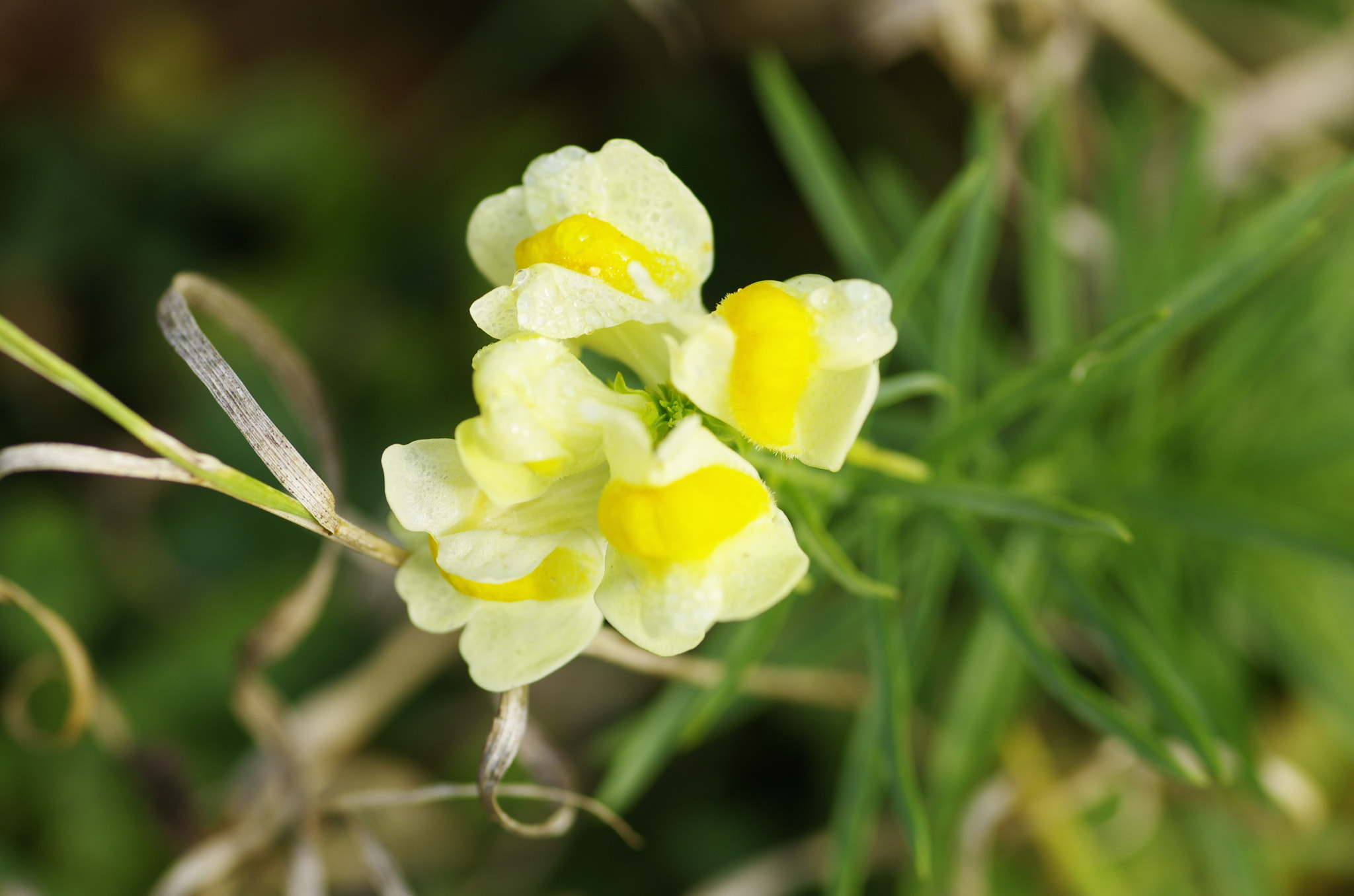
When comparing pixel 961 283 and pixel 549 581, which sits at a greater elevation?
pixel 549 581

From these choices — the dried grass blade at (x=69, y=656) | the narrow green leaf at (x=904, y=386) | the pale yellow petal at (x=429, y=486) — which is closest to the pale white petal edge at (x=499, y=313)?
the pale yellow petal at (x=429, y=486)

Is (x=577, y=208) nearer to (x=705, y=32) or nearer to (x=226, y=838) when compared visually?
(x=226, y=838)

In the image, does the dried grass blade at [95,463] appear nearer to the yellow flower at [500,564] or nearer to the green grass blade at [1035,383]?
the yellow flower at [500,564]

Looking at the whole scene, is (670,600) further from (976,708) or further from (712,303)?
(712,303)

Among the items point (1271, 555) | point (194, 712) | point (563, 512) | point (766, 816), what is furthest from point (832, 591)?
point (194, 712)

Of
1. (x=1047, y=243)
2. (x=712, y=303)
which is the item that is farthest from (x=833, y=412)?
(x=712, y=303)

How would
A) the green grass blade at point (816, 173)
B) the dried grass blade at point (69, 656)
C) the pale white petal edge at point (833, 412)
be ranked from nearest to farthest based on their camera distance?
the pale white petal edge at point (833, 412) → the dried grass blade at point (69, 656) → the green grass blade at point (816, 173)
